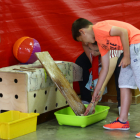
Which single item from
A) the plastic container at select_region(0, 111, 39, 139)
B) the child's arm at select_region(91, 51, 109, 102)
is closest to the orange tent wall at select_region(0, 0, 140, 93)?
the plastic container at select_region(0, 111, 39, 139)

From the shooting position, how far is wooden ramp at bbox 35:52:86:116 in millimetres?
2291

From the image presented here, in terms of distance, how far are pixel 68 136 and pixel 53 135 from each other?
0.37 ft

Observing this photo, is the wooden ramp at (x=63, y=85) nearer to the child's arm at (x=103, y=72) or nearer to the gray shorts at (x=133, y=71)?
the child's arm at (x=103, y=72)

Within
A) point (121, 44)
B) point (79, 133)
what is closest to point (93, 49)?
point (121, 44)

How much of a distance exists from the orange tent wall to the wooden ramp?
1.38 ft

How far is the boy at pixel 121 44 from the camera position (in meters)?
1.92

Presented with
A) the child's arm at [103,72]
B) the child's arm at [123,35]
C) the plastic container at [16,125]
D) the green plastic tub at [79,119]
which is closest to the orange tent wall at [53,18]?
the plastic container at [16,125]

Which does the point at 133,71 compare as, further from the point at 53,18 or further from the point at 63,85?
the point at 53,18

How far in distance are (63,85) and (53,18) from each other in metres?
0.97

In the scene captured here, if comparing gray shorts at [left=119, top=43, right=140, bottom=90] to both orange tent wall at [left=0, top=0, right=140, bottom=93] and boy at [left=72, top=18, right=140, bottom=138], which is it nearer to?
boy at [left=72, top=18, right=140, bottom=138]

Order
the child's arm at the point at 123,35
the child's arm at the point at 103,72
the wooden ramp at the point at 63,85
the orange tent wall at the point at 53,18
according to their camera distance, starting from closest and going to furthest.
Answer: the child's arm at the point at 123,35, the child's arm at the point at 103,72, the wooden ramp at the point at 63,85, the orange tent wall at the point at 53,18

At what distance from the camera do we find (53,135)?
2029 millimetres

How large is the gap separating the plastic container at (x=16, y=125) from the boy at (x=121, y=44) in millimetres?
564

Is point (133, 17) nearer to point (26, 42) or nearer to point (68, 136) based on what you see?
point (26, 42)
